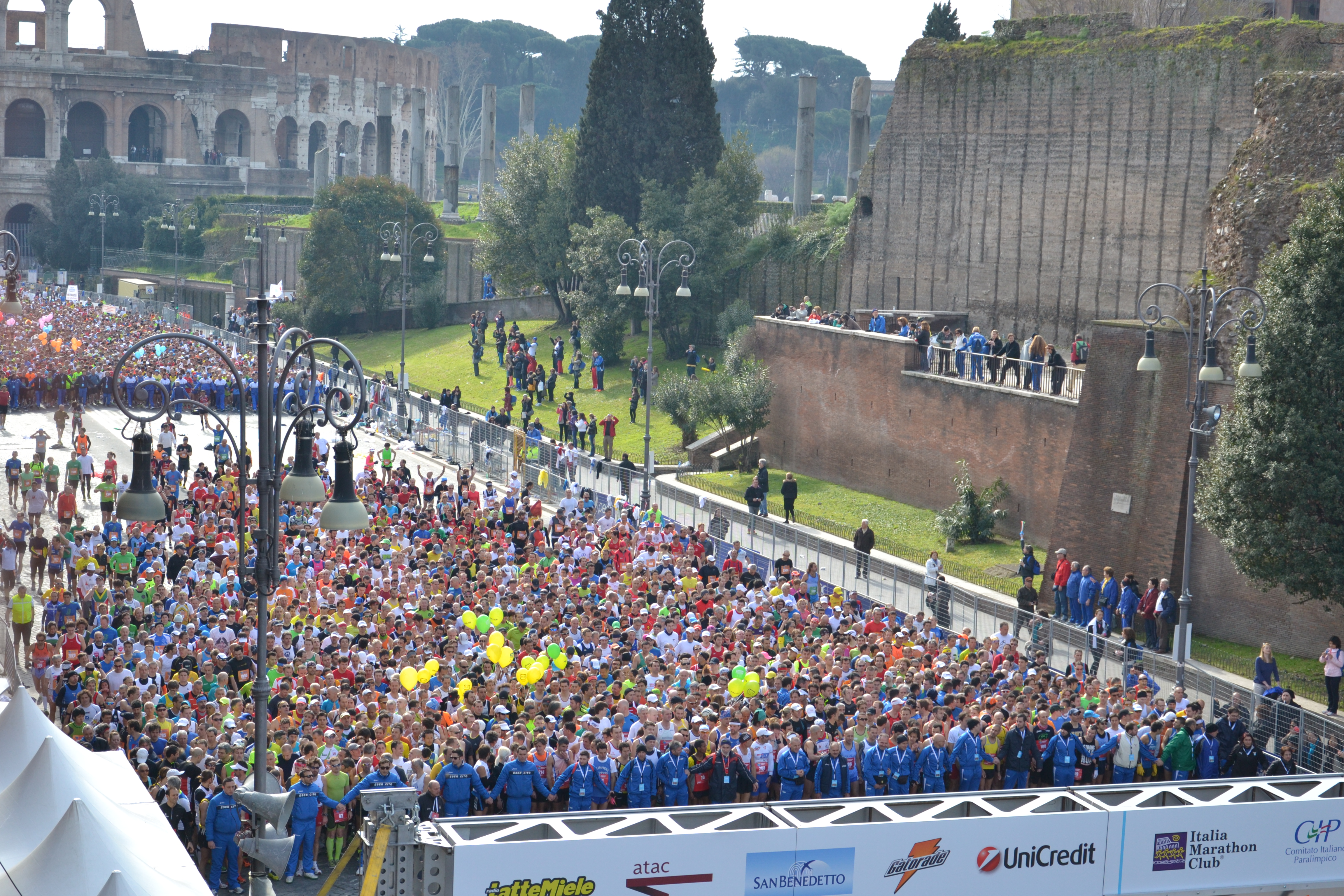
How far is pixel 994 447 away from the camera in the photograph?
31.8m

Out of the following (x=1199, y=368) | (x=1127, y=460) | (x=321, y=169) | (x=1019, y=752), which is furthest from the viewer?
(x=321, y=169)

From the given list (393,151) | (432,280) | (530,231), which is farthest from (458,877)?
(393,151)

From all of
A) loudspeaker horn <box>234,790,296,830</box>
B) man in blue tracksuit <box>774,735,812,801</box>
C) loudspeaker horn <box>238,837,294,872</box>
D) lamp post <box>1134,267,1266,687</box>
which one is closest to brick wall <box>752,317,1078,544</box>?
lamp post <box>1134,267,1266,687</box>

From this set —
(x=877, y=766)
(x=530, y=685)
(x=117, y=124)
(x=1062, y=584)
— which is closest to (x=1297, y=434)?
(x=1062, y=584)

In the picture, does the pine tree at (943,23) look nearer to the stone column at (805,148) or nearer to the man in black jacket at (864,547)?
the stone column at (805,148)

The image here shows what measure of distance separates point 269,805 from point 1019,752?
322 inches

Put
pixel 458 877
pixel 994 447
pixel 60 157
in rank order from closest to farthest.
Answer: pixel 458 877 → pixel 994 447 → pixel 60 157

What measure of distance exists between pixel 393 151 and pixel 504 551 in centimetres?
7853

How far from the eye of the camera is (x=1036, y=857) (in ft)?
45.5

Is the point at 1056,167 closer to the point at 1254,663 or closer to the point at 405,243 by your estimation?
the point at 1254,663

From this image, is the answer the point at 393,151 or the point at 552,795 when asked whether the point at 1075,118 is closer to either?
the point at 552,795

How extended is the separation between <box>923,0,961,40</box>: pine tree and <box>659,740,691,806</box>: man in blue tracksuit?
37396 millimetres

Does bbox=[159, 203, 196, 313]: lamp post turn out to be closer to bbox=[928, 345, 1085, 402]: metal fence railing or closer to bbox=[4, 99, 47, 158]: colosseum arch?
bbox=[4, 99, 47, 158]: colosseum arch

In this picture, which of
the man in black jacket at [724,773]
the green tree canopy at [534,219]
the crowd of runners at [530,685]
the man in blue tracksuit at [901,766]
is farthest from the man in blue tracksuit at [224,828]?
the green tree canopy at [534,219]
